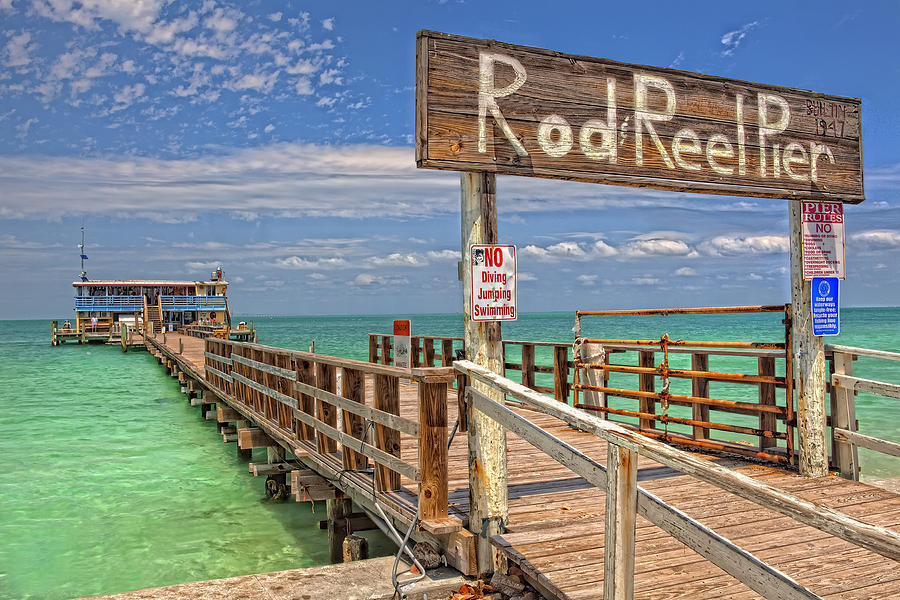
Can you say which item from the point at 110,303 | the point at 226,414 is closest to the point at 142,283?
the point at 110,303

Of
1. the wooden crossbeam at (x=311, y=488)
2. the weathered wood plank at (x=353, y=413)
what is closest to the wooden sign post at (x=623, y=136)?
the weathered wood plank at (x=353, y=413)

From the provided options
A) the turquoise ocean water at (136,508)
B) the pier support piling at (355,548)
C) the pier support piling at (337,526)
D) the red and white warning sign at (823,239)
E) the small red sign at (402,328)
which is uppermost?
the red and white warning sign at (823,239)

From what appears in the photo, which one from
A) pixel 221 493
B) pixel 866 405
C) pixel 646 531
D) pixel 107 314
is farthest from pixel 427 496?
pixel 107 314

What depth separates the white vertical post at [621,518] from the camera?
2.73 metres

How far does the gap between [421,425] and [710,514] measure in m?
2.27

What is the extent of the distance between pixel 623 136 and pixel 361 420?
11.7ft

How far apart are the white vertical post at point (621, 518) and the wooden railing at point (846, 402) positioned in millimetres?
4289

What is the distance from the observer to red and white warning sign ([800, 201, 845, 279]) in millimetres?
6109

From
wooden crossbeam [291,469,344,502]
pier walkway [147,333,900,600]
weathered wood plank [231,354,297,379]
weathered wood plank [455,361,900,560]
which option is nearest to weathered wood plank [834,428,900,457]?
pier walkway [147,333,900,600]

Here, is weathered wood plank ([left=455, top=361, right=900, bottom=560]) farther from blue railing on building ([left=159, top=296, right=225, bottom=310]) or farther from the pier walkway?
blue railing on building ([left=159, top=296, right=225, bottom=310])

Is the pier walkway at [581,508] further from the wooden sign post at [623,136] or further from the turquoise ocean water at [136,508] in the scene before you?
the turquoise ocean water at [136,508]

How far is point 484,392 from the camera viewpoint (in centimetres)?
442

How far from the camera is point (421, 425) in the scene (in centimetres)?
459

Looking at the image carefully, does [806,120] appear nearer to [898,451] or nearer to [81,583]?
[898,451]
